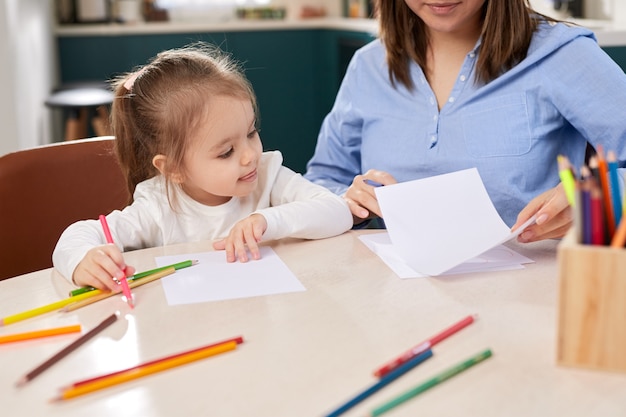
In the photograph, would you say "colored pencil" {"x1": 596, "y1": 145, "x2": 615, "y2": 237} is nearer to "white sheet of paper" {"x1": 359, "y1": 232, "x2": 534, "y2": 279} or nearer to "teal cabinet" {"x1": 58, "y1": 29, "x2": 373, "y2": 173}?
"white sheet of paper" {"x1": 359, "y1": 232, "x2": 534, "y2": 279}

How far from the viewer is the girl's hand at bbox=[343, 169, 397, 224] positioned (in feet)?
4.71

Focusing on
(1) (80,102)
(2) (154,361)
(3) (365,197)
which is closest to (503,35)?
(3) (365,197)

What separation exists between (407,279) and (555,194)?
25 centimetres

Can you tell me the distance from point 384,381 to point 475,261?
402mm

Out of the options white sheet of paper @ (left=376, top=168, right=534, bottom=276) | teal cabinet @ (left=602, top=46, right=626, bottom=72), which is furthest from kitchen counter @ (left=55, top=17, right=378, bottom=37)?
white sheet of paper @ (left=376, top=168, right=534, bottom=276)

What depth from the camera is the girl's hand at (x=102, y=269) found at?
44.0 inches

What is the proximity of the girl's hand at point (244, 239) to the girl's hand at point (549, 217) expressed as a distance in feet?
1.20

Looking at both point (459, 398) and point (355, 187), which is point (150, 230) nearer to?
point (355, 187)

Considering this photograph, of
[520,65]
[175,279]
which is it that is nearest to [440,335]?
[175,279]

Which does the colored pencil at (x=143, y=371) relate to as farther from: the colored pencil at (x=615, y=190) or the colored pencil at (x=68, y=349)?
the colored pencil at (x=615, y=190)

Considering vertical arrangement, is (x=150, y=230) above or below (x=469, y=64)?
below

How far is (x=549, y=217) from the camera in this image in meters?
1.16

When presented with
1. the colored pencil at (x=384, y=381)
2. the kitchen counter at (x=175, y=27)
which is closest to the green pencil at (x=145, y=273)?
the colored pencil at (x=384, y=381)

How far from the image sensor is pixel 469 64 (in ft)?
5.32
